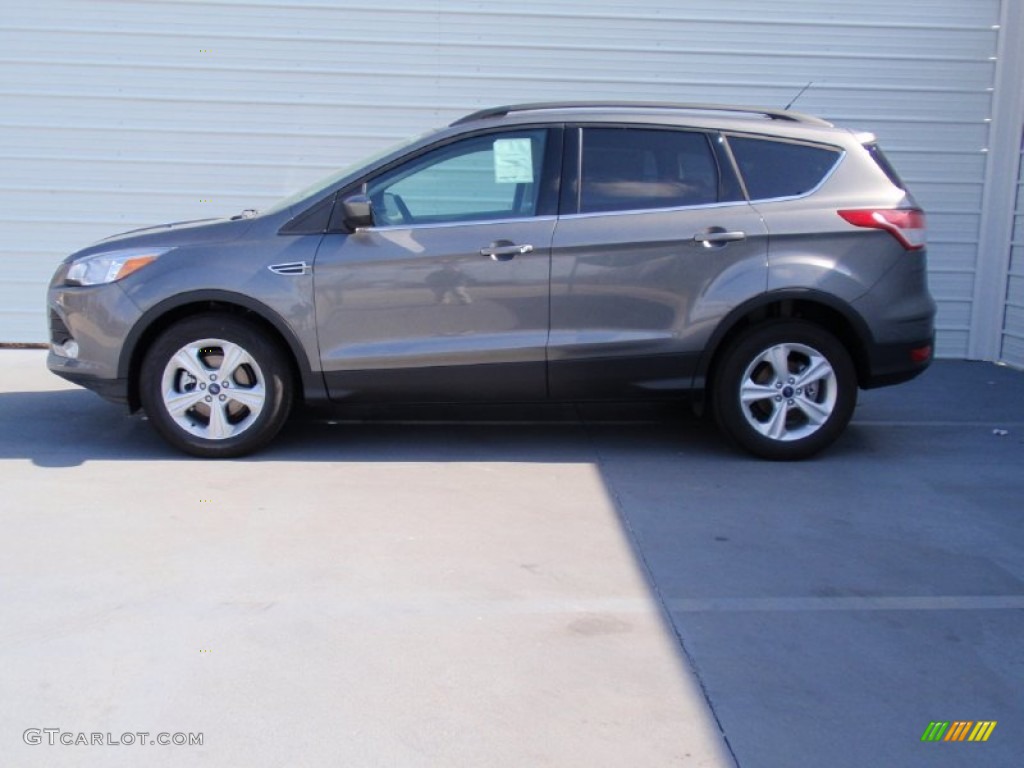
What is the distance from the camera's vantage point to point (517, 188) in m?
6.16

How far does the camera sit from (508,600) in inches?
172

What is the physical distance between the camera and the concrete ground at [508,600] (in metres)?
3.42

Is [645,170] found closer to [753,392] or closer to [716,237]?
[716,237]

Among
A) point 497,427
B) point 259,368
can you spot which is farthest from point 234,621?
point 497,427

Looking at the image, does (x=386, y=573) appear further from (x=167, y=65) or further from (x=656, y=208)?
(x=167, y=65)

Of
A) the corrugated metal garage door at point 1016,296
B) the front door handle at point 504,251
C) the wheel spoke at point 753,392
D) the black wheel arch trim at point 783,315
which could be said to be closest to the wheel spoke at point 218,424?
the front door handle at point 504,251

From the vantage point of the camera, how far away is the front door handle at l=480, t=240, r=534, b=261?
5.98 m

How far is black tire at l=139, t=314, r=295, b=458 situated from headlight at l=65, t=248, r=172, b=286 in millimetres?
377

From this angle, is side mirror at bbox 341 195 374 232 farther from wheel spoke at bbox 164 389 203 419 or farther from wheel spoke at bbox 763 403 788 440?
wheel spoke at bbox 763 403 788 440

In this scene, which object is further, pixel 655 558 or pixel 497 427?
pixel 497 427

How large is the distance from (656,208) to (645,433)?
1497mm

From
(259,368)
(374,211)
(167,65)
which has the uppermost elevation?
(167,65)

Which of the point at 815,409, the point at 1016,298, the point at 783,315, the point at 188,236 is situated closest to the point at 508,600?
the point at 815,409

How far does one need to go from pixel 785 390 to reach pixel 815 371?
0.61 feet
